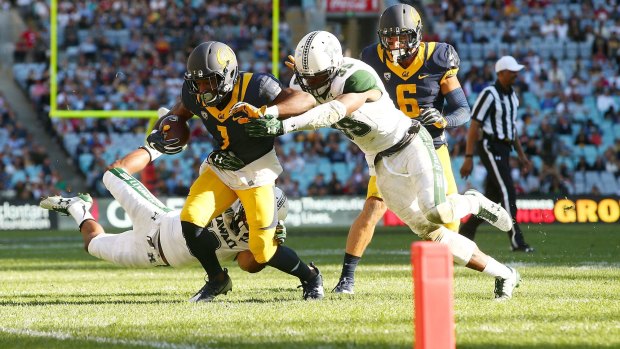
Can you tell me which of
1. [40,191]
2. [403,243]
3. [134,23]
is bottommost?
[40,191]

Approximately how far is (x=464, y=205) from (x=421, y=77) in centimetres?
122

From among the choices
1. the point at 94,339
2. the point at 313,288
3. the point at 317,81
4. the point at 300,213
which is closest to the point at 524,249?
the point at 313,288

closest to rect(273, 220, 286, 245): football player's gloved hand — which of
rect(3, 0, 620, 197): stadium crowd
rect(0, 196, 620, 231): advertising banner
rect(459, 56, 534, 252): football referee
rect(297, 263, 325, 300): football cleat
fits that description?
rect(297, 263, 325, 300): football cleat

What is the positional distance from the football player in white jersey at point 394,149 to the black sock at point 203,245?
0.96 meters

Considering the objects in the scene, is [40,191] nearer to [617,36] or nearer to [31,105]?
[31,105]

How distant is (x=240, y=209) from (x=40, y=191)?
13.1m

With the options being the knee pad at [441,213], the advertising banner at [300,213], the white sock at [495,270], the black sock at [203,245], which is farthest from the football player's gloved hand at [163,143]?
the advertising banner at [300,213]

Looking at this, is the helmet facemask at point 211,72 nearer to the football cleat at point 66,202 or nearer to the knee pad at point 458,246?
the knee pad at point 458,246

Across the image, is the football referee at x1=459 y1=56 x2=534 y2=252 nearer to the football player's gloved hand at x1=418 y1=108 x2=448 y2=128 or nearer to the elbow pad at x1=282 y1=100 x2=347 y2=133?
the football player's gloved hand at x1=418 y1=108 x2=448 y2=128

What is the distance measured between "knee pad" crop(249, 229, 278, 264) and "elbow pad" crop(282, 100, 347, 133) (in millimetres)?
871

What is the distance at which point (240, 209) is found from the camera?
635 centimetres

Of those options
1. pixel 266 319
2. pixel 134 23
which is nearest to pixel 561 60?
pixel 134 23

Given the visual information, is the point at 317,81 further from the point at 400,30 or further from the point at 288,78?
the point at 288,78

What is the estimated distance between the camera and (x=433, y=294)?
3320 millimetres
